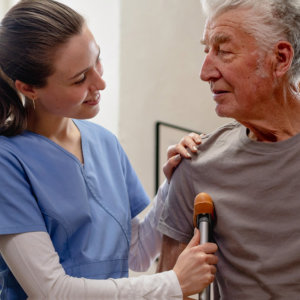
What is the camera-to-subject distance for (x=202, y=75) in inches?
53.2

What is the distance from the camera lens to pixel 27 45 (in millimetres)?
1386

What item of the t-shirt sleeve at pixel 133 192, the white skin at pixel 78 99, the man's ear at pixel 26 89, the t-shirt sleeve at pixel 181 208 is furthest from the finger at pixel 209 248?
the man's ear at pixel 26 89

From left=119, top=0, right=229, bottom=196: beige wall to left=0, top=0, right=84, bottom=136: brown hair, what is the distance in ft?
3.85

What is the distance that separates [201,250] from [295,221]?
24cm

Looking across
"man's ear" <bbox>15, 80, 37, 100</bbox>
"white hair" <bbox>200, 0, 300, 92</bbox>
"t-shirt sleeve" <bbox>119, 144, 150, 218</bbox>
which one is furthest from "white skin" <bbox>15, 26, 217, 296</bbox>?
"white hair" <bbox>200, 0, 300, 92</bbox>

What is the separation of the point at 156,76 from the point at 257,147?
153 centimetres

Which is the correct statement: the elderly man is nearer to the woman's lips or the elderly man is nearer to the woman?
the woman

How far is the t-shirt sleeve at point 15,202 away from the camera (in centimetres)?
A: 132

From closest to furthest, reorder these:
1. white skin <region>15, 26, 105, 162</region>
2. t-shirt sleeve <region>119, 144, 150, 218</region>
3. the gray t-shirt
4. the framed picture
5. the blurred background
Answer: the gray t-shirt, white skin <region>15, 26, 105, 162</region>, t-shirt sleeve <region>119, 144, 150, 218</region>, the blurred background, the framed picture

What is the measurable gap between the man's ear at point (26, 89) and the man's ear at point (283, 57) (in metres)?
0.65

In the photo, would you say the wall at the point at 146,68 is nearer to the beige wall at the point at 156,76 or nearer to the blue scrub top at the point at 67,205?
the beige wall at the point at 156,76

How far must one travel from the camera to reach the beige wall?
8.65 ft

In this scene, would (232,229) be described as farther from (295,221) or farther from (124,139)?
(124,139)

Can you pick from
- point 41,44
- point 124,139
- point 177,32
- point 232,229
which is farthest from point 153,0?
point 232,229
